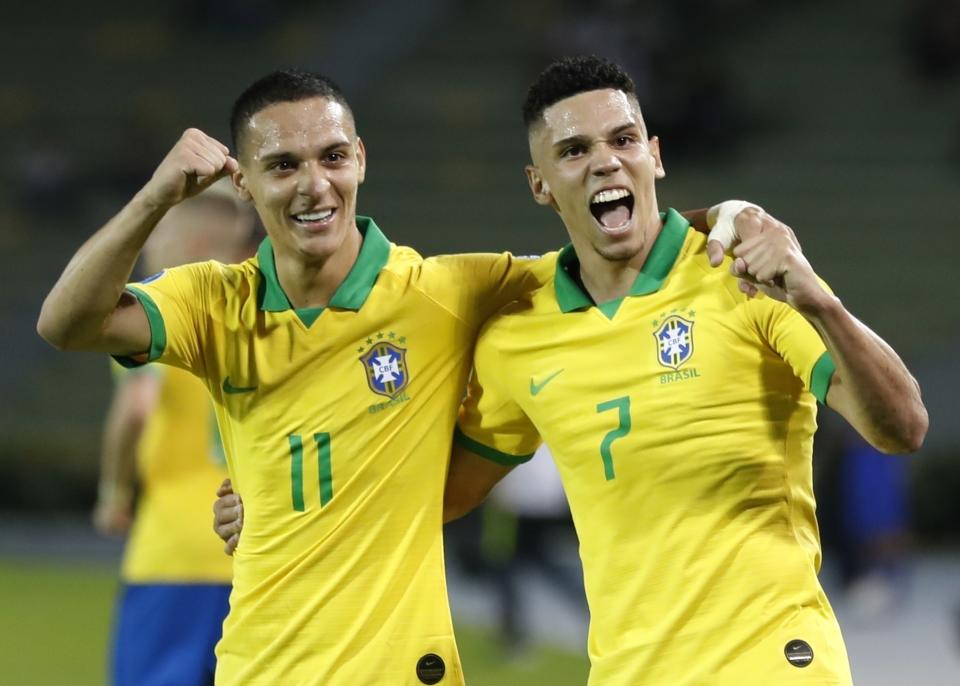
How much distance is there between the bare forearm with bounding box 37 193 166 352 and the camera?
11.0 feet

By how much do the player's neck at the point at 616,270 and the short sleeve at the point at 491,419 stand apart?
315 millimetres

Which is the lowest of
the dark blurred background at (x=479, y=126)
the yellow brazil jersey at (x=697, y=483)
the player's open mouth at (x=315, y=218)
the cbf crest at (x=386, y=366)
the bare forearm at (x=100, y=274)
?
the yellow brazil jersey at (x=697, y=483)

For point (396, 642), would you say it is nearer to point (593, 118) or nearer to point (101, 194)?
point (593, 118)

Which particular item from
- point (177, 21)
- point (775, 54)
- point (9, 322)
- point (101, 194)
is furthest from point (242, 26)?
point (775, 54)

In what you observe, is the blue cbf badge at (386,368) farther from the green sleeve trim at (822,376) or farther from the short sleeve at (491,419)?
the green sleeve trim at (822,376)

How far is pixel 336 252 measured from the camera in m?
3.81

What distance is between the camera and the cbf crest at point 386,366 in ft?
12.2

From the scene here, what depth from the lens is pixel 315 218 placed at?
3.72 meters

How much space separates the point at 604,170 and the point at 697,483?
79 cm

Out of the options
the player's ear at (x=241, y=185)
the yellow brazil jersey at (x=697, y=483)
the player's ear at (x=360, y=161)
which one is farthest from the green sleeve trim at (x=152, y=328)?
the yellow brazil jersey at (x=697, y=483)

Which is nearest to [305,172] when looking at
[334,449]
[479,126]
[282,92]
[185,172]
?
[282,92]

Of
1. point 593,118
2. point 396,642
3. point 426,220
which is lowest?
point 396,642

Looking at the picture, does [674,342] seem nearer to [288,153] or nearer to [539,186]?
[539,186]

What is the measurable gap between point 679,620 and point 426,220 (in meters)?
13.5
